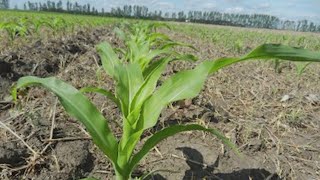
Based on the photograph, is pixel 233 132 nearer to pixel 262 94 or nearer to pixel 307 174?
pixel 307 174

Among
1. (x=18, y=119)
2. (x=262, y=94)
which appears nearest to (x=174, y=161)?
(x=18, y=119)

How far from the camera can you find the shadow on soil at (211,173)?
1728mm

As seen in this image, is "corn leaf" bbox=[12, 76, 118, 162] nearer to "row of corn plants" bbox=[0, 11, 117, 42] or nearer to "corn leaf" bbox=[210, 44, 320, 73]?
"corn leaf" bbox=[210, 44, 320, 73]

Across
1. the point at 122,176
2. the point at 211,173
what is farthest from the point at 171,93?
the point at 211,173

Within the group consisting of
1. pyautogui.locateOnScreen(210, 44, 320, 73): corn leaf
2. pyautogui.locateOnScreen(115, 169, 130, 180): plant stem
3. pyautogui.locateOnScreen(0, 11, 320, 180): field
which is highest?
pyautogui.locateOnScreen(210, 44, 320, 73): corn leaf

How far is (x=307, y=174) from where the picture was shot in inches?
74.3

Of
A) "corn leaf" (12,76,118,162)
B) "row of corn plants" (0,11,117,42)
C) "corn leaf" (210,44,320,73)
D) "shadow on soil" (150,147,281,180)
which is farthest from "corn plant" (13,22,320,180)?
"row of corn plants" (0,11,117,42)

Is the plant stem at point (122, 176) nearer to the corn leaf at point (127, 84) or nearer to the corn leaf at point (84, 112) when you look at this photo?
the corn leaf at point (84, 112)

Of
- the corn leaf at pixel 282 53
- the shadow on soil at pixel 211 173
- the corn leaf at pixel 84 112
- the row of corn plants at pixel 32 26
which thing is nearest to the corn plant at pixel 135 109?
the corn leaf at pixel 84 112

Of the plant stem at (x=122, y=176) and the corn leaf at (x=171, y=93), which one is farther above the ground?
the corn leaf at (x=171, y=93)

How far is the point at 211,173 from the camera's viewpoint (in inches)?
69.4

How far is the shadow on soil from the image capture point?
1728mm

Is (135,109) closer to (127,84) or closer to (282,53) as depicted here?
(127,84)

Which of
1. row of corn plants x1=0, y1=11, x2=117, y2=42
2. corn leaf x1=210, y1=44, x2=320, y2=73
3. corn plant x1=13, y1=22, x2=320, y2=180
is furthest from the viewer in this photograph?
row of corn plants x1=0, y1=11, x2=117, y2=42
